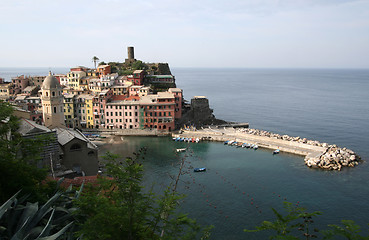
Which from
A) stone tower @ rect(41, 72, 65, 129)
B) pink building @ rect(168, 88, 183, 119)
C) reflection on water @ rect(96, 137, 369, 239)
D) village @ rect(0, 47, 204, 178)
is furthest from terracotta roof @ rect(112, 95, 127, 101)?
stone tower @ rect(41, 72, 65, 129)

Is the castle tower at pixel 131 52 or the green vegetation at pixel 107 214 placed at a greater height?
the castle tower at pixel 131 52

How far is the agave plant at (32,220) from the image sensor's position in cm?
1270

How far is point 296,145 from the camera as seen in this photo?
2128 inches

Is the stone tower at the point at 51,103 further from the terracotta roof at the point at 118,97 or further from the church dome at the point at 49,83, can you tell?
the terracotta roof at the point at 118,97

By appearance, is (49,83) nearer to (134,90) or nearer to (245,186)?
(245,186)

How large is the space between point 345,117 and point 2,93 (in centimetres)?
9684

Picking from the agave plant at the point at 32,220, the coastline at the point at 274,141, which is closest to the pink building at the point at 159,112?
the coastline at the point at 274,141

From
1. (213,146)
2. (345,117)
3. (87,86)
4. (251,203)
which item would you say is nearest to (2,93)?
(87,86)

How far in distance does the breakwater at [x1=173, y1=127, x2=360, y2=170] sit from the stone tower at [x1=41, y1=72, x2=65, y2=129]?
26.9 m

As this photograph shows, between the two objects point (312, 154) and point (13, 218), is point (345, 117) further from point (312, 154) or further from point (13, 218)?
point (13, 218)

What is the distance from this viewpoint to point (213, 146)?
56562 millimetres

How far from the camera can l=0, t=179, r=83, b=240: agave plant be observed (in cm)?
1270

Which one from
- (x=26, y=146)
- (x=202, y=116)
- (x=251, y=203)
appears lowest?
(x=251, y=203)

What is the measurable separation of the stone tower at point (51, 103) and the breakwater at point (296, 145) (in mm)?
26851
